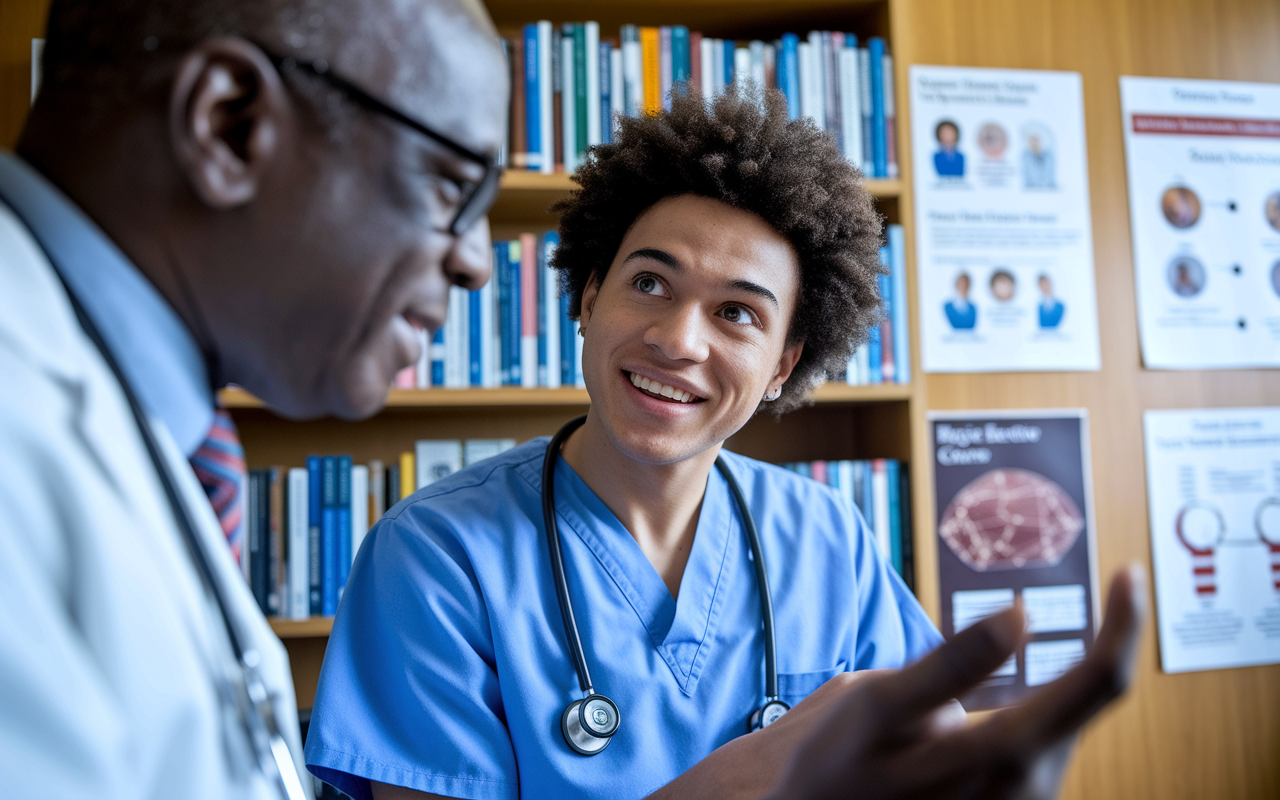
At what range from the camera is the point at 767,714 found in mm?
992

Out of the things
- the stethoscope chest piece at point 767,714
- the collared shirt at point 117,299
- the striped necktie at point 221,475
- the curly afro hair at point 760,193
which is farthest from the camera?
the curly afro hair at point 760,193

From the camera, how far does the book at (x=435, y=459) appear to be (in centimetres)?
163

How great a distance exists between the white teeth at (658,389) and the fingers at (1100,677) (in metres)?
0.72

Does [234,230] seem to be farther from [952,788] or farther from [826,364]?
[826,364]

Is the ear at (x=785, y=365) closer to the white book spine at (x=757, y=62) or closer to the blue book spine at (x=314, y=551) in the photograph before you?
the white book spine at (x=757, y=62)

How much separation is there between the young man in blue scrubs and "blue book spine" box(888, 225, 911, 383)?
46cm

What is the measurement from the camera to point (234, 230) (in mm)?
435

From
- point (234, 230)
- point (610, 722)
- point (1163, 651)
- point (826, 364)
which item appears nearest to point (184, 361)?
point (234, 230)

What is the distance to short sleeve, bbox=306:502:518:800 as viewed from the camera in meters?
0.88

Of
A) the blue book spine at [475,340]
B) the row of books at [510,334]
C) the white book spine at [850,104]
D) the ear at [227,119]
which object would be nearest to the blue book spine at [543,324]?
the row of books at [510,334]

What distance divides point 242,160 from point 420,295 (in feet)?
0.38

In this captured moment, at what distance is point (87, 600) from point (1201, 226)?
2.34 metres

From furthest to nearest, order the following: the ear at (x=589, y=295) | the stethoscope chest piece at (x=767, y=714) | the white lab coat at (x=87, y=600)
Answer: the ear at (x=589, y=295) < the stethoscope chest piece at (x=767, y=714) < the white lab coat at (x=87, y=600)

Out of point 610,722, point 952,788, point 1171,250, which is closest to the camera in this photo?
point 952,788
